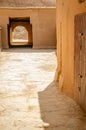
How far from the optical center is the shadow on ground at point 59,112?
5.32 m

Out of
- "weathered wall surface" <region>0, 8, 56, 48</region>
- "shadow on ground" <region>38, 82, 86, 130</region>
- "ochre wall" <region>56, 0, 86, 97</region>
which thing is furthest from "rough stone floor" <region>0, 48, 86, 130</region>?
"weathered wall surface" <region>0, 8, 56, 48</region>

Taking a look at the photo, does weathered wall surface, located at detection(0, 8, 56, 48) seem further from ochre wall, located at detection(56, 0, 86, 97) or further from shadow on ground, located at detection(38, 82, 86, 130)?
shadow on ground, located at detection(38, 82, 86, 130)

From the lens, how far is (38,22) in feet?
61.5

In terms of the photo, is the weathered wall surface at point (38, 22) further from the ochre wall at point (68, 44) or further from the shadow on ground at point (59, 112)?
the shadow on ground at point (59, 112)

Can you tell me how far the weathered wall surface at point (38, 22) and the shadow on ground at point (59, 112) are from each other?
11098 mm

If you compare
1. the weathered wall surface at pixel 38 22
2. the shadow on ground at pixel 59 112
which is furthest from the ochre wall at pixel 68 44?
the weathered wall surface at pixel 38 22

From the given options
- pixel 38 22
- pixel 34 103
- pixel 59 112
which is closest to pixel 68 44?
pixel 34 103

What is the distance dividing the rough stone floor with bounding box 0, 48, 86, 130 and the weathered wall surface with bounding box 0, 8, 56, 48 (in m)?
6.91

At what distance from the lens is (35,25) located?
18766 millimetres

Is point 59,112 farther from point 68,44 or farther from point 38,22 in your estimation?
point 38,22

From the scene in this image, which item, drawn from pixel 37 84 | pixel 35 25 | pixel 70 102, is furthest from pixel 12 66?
pixel 35 25

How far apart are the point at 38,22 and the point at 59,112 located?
1336 centimetres

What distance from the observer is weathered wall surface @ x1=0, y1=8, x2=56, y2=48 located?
1858 centimetres

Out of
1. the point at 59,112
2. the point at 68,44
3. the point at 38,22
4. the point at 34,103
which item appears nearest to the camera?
the point at 59,112
